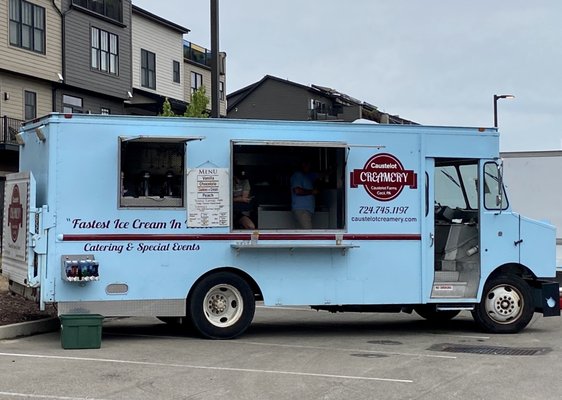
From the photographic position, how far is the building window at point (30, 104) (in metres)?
28.4

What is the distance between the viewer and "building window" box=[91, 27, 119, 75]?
3152 cm

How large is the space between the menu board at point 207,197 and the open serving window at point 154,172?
0.14 metres

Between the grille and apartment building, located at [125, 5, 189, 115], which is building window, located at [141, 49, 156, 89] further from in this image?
the grille

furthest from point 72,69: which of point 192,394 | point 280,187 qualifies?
point 192,394

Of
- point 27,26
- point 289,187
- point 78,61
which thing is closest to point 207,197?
point 289,187

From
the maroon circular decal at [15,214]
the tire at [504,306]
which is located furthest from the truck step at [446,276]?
the maroon circular decal at [15,214]

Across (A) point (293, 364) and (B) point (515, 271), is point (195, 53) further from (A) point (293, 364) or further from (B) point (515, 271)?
(A) point (293, 364)

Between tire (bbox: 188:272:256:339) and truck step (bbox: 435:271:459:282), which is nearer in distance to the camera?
tire (bbox: 188:272:256:339)

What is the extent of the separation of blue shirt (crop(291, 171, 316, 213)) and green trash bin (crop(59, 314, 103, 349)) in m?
3.46

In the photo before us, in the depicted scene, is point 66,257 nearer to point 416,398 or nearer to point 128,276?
point 128,276

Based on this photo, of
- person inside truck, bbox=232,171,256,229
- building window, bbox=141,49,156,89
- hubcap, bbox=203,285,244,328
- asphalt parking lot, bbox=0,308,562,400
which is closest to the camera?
asphalt parking lot, bbox=0,308,562,400

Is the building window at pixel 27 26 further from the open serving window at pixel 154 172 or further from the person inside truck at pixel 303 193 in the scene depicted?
the person inside truck at pixel 303 193

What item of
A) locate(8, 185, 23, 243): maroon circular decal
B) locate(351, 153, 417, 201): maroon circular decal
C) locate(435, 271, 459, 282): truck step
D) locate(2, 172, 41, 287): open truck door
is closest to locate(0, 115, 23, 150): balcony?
locate(2, 172, 41, 287): open truck door

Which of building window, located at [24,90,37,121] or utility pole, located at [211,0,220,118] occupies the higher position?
building window, located at [24,90,37,121]
